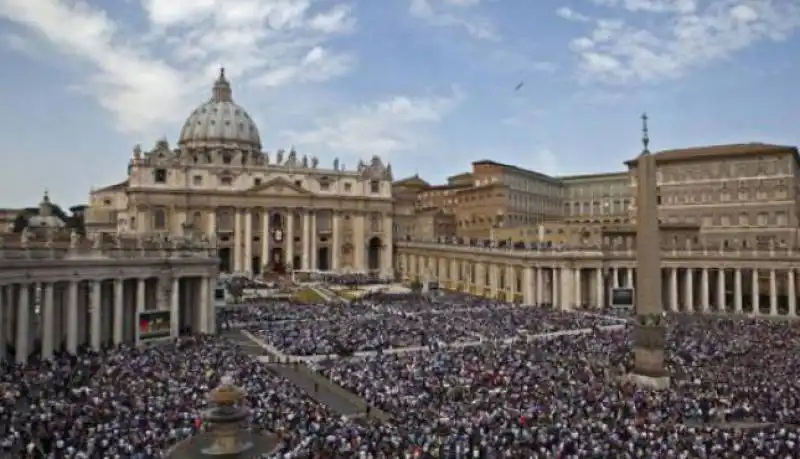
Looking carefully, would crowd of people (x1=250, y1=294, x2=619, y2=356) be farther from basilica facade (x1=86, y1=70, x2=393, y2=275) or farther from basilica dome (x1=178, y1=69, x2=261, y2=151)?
basilica dome (x1=178, y1=69, x2=261, y2=151)

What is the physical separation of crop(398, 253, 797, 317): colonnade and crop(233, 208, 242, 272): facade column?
137 ft

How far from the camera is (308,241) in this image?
9331cm

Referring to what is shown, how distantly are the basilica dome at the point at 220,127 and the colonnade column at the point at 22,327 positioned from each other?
90.0m

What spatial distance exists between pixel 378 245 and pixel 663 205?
43.3m

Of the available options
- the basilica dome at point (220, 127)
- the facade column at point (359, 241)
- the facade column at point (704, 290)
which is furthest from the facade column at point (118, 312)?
the basilica dome at point (220, 127)

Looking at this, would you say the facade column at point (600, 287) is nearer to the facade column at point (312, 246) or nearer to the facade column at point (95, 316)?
the facade column at point (95, 316)

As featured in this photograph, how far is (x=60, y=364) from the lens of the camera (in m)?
28.4

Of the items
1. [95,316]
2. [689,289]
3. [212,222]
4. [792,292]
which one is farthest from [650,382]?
[212,222]

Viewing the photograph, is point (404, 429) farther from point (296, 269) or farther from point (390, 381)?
point (296, 269)

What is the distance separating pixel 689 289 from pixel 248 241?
56151 mm

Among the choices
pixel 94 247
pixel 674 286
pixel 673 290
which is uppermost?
pixel 94 247

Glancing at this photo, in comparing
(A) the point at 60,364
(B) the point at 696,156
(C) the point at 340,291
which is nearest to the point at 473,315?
(C) the point at 340,291

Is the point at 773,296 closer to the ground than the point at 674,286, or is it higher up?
closer to the ground

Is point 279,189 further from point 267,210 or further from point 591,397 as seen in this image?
point 591,397
